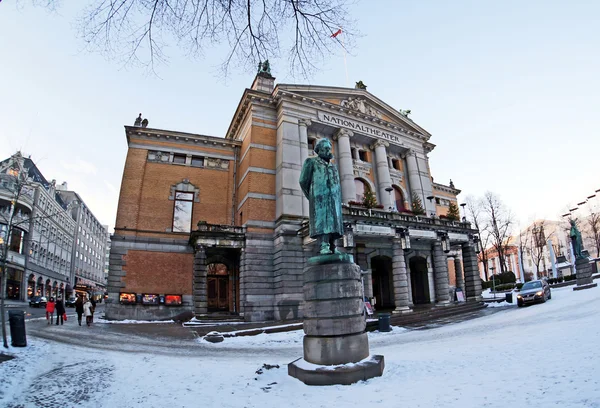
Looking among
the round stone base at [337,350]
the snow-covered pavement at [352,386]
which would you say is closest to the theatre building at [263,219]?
the snow-covered pavement at [352,386]

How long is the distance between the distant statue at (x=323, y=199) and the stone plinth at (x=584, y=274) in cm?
2514

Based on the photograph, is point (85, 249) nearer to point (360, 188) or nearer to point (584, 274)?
point (360, 188)

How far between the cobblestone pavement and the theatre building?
1455cm

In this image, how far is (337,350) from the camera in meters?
6.82

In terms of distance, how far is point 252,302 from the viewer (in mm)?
23234

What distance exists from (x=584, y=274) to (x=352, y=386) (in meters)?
26.4

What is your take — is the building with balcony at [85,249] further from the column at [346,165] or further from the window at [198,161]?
the column at [346,165]

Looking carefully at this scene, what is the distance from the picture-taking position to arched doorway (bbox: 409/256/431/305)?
29.3m

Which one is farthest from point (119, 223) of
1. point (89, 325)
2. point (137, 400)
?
point (137, 400)

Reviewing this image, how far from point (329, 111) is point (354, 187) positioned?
664cm

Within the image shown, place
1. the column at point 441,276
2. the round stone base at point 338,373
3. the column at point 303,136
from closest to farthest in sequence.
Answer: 1. the round stone base at point 338,373
2. the column at point 441,276
3. the column at point 303,136

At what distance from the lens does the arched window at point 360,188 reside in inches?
1161

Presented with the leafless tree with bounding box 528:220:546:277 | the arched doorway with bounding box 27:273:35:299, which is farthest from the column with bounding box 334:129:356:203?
the arched doorway with bounding box 27:273:35:299

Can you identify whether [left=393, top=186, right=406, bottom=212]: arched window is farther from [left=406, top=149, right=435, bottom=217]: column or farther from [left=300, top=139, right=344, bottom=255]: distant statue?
[left=300, top=139, right=344, bottom=255]: distant statue
